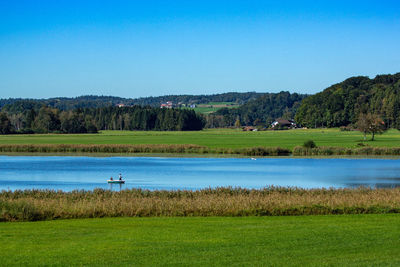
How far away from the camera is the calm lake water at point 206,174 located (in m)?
42.5

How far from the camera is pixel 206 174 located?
5122 centimetres

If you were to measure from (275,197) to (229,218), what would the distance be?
17.2ft

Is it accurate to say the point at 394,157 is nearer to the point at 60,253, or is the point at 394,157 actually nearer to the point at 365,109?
the point at 60,253

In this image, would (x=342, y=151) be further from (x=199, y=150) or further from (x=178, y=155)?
(x=178, y=155)

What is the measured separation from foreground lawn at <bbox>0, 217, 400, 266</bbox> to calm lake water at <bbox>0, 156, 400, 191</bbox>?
812 inches

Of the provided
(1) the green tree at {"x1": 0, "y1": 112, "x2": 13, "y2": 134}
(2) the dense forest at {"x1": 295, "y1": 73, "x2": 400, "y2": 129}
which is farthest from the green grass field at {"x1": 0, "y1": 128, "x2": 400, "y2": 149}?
(2) the dense forest at {"x1": 295, "y1": 73, "x2": 400, "y2": 129}

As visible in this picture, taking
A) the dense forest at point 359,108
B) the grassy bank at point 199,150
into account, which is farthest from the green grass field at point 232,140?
the dense forest at point 359,108

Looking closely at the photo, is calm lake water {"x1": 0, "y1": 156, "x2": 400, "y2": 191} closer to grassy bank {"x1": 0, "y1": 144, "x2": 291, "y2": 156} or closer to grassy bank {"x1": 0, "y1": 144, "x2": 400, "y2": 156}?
grassy bank {"x1": 0, "y1": 144, "x2": 400, "y2": 156}

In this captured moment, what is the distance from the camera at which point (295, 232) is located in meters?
16.3

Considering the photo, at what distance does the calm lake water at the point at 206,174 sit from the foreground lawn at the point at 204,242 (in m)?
20.6

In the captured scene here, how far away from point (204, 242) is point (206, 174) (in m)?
36.3

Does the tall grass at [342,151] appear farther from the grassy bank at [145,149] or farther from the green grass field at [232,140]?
the green grass field at [232,140]

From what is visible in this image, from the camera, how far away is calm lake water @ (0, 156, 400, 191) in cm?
4253

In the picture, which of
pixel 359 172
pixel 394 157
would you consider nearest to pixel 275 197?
pixel 359 172
